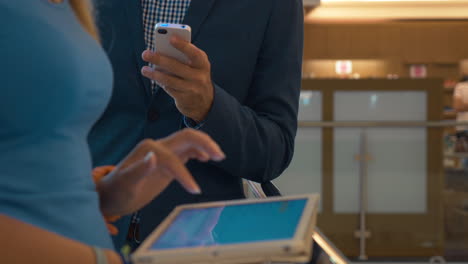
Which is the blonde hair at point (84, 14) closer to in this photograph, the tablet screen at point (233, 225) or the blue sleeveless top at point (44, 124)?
the blue sleeveless top at point (44, 124)

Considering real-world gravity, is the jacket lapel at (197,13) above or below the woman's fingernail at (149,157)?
above

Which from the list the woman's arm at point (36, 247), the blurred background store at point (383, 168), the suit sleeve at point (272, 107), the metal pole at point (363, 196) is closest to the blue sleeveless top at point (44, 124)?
the woman's arm at point (36, 247)

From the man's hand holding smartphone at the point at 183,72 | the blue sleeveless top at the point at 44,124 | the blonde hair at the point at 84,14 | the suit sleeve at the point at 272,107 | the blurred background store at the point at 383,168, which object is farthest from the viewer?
the blurred background store at the point at 383,168

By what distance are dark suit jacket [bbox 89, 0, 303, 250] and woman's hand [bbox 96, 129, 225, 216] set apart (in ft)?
1.16

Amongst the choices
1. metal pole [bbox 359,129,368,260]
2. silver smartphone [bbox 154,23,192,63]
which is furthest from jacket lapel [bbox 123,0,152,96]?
metal pole [bbox 359,129,368,260]

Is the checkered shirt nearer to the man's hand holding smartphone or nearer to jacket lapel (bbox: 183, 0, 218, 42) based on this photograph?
jacket lapel (bbox: 183, 0, 218, 42)

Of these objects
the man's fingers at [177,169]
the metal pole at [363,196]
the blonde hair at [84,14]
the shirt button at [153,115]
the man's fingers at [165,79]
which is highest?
the blonde hair at [84,14]

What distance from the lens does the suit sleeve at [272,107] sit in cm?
111

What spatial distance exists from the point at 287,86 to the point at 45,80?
0.59 meters

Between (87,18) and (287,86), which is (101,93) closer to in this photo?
(87,18)

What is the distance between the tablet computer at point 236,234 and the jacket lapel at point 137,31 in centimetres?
48

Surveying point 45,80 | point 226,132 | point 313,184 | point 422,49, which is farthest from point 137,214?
point 422,49

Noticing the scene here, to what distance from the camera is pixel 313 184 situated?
5523mm

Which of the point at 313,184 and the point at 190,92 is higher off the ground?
the point at 190,92
